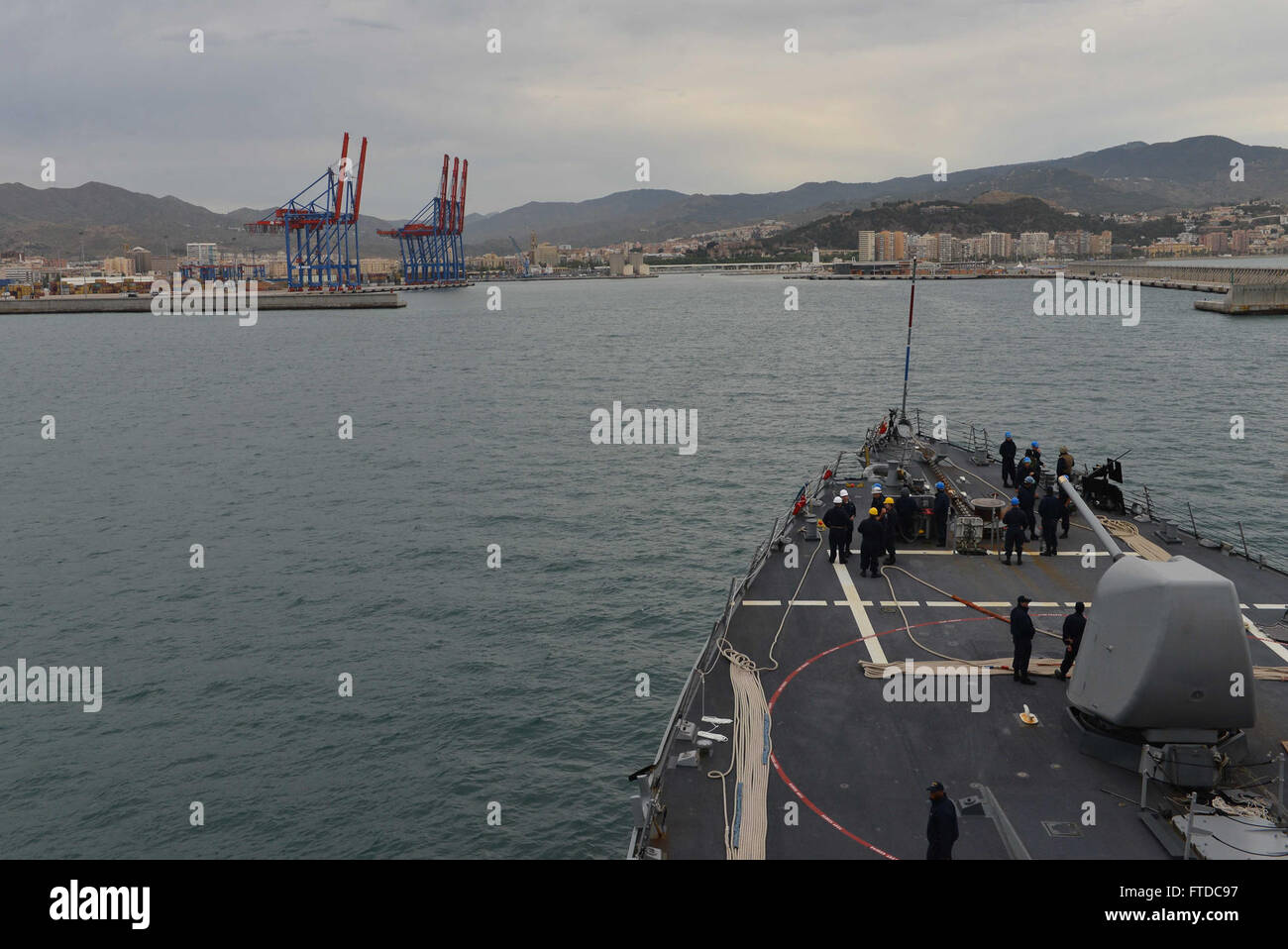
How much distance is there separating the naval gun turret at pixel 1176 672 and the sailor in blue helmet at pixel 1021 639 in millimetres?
1932

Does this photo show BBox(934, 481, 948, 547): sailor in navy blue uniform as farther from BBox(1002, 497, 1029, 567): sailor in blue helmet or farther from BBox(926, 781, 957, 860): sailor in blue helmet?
BBox(926, 781, 957, 860): sailor in blue helmet

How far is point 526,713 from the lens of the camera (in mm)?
19984

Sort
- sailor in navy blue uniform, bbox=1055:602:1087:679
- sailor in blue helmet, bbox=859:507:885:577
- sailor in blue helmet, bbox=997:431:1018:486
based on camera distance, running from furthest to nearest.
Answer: sailor in blue helmet, bbox=997:431:1018:486
sailor in blue helmet, bbox=859:507:885:577
sailor in navy blue uniform, bbox=1055:602:1087:679

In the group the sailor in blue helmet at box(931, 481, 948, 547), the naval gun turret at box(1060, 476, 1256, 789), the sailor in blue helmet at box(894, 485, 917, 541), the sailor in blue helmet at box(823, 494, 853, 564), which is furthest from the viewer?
the sailor in blue helmet at box(894, 485, 917, 541)

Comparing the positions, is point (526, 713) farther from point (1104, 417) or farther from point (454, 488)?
point (1104, 417)

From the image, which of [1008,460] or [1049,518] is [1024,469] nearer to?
[1008,460]

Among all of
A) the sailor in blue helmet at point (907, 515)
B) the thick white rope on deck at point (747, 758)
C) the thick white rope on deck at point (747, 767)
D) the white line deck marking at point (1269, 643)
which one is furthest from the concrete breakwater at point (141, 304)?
the white line deck marking at point (1269, 643)

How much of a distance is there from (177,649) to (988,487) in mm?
22512

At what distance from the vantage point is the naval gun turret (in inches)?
420

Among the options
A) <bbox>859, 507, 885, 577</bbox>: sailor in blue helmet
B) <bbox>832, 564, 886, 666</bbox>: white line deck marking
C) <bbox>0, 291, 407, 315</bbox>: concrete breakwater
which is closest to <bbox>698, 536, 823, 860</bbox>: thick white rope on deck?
<bbox>832, 564, 886, 666</bbox>: white line deck marking

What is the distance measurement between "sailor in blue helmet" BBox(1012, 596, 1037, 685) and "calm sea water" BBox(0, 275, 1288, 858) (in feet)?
23.6

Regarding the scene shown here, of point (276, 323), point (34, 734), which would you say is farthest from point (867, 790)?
point (276, 323)

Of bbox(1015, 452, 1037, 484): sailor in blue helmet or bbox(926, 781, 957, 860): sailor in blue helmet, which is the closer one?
bbox(926, 781, 957, 860): sailor in blue helmet
